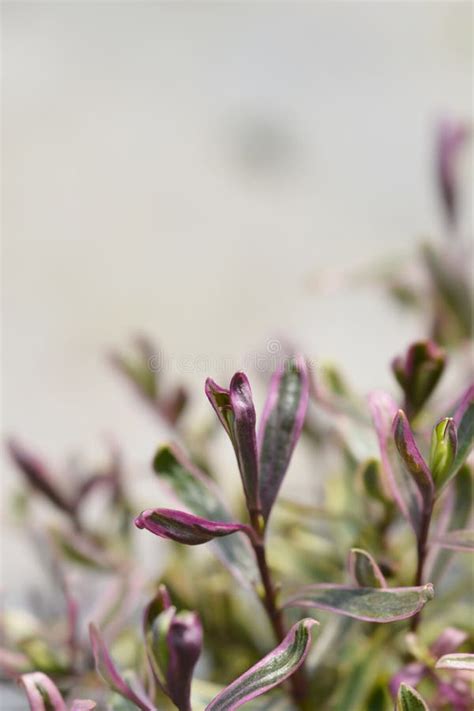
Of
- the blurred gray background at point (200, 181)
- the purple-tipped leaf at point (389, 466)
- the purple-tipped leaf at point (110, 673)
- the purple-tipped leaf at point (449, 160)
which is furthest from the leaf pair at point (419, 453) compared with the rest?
the blurred gray background at point (200, 181)

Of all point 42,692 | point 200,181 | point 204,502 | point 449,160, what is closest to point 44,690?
point 42,692

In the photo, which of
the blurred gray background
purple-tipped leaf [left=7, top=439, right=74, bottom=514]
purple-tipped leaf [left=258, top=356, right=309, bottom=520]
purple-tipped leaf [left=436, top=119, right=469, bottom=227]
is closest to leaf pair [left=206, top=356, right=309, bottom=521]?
purple-tipped leaf [left=258, top=356, right=309, bottom=520]

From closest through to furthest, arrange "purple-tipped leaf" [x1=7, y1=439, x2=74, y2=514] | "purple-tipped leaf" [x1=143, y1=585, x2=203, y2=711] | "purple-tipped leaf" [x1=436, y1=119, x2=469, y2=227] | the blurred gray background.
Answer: "purple-tipped leaf" [x1=143, y1=585, x2=203, y2=711], "purple-tipped leaf" [x1=7, y1=439, x2=74, y2=514], "purple-tipped leaf" [x1=436, y1=119, x2=469, y2=227], the blurred gray background

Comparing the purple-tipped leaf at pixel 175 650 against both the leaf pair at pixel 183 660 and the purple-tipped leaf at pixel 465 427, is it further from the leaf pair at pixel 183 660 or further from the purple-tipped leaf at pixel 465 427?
the purple-tipped leaf at pixel 465 427

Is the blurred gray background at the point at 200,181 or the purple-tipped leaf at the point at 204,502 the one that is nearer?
the purple-tipped leaf at the point at 204,502

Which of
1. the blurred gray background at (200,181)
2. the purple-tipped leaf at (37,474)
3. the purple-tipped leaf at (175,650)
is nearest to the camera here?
the purple-tipped leaf at (175,650)

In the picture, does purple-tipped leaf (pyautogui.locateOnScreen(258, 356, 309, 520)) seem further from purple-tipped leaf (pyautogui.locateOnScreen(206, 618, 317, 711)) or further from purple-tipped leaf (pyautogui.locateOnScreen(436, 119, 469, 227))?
purple-tipped leaf (pyautogui.locateOnScreen(436, 119, 469, 227))

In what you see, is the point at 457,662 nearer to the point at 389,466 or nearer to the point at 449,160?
the point at 389,466

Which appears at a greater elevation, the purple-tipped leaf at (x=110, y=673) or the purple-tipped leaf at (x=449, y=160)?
the purple-tipped leaf at (x=449, y=160)
